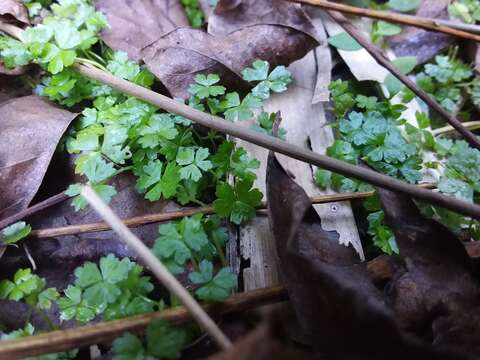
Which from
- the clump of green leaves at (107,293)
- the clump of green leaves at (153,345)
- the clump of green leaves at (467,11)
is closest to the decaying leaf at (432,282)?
the clump of green leaves at (153,345)

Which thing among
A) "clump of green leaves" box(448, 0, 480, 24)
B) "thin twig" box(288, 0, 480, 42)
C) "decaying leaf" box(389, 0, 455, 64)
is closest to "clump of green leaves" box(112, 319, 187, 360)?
"thin twig" box(288, 0, 480, 42)

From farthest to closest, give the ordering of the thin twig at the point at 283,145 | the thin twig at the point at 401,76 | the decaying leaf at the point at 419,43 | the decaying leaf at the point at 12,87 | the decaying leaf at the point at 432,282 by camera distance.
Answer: the decaying leaf at the point at 419,43, the decaying leaf at the point at 12,87, the thin twig at the point at 401,76, the thin twig at the point at 283,145, the decaying leaf at the point at 432,282

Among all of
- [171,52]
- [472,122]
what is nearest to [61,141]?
[171,52]

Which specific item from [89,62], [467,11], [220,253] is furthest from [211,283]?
[467,11]

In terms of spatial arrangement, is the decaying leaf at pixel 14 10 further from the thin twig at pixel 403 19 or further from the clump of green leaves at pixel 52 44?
the thin twig at pixel 403 19

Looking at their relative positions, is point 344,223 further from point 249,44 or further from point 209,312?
point 249,44

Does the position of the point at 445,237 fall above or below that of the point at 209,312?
above

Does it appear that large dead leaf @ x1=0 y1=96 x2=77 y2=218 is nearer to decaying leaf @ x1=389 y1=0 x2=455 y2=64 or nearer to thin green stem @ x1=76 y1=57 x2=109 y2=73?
thin green stem @ x1=76 y1=57 x2=109 y2=73
